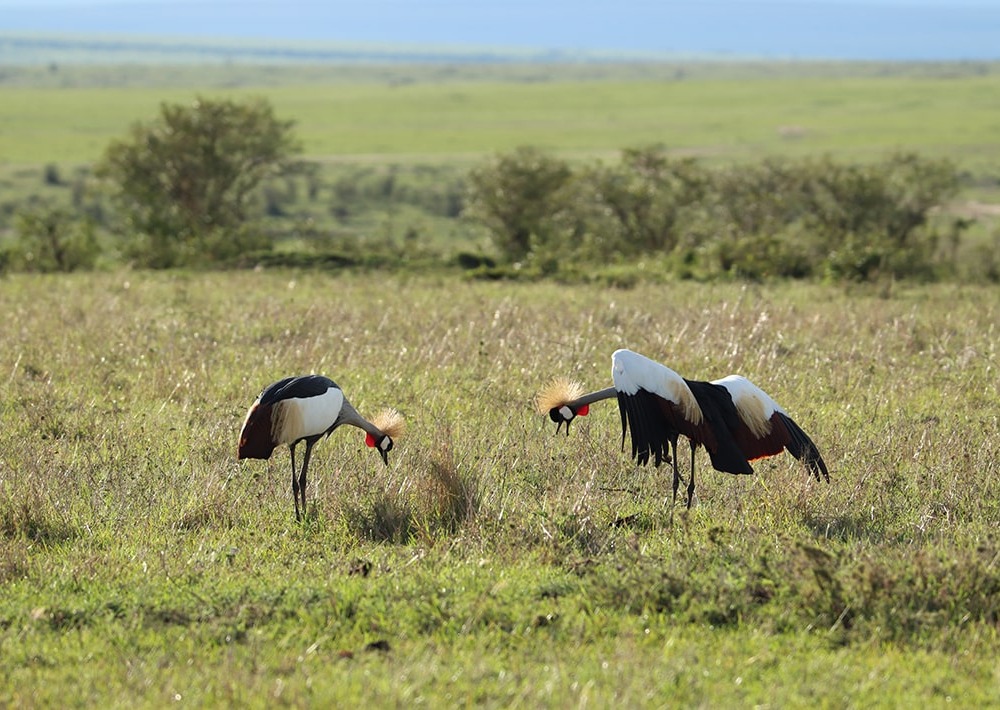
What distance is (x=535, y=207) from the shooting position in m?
33.0

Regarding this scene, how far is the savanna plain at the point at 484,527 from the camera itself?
561cm

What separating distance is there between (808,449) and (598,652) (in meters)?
2.79

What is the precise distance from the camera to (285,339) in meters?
14.2

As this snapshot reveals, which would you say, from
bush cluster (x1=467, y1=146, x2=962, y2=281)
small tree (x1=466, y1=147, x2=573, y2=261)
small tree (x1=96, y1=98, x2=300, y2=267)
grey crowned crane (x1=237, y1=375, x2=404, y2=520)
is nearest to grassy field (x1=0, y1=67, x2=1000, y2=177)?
bush cluster (x1=467, y1=146, x2=962, y2=281)

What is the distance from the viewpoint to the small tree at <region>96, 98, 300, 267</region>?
1297 inches

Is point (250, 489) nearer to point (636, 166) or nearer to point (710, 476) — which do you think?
point (710, 476)

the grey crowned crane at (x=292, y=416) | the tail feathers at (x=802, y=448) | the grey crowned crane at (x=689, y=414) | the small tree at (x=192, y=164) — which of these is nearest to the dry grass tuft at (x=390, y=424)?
the grey crowned crane at (x=292, y=416)

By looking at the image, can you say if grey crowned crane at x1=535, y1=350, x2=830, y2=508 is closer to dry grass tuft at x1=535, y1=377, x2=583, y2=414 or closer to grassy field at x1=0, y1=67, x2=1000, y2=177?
dry grass tuft at x1=535, y1=377, x2=583, y2=414

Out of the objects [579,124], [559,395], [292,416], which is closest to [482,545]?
[559,395]

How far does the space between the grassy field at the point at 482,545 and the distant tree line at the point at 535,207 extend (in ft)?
39.5

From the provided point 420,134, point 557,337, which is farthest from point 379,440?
point 420,134

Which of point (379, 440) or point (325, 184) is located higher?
point (379, 440)

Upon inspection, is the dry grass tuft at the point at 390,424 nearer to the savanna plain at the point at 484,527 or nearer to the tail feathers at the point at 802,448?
the savanna plain at the point at 484,527

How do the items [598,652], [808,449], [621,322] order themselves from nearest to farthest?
1. [598,652]
2. [808,449]
3. [621,322]
